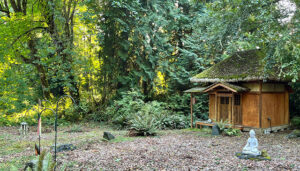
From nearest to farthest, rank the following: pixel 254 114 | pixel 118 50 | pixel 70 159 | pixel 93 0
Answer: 1. pixel 70 159
2. pixel 254 114
3. pixel 93 0
4. pixel 118 50

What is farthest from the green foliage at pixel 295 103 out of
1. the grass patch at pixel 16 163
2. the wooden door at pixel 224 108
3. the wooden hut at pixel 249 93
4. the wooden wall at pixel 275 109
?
the grass patch at pixel 16 163

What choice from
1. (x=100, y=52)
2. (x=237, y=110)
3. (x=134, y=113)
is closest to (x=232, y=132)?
(x=237, y=110)

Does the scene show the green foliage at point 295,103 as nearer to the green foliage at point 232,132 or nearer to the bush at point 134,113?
the green foliage at point 232,132

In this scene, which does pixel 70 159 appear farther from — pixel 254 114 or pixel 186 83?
pixel 186 83

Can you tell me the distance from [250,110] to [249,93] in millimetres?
883

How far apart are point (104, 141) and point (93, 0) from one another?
899cm

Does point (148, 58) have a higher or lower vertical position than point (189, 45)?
lower

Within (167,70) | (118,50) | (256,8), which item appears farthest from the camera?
(167,70)

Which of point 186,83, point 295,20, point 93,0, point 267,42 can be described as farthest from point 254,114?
point 93,0

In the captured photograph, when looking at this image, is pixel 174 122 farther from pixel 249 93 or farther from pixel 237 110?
pixel 249 93

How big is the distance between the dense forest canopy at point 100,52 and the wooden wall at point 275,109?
162cm

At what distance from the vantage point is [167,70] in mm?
16344

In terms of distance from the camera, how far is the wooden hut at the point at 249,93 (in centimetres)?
1098

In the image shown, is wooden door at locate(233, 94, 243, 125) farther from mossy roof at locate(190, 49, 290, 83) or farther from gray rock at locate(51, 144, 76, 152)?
gray rock at locate(51, 144, 76, 152)
